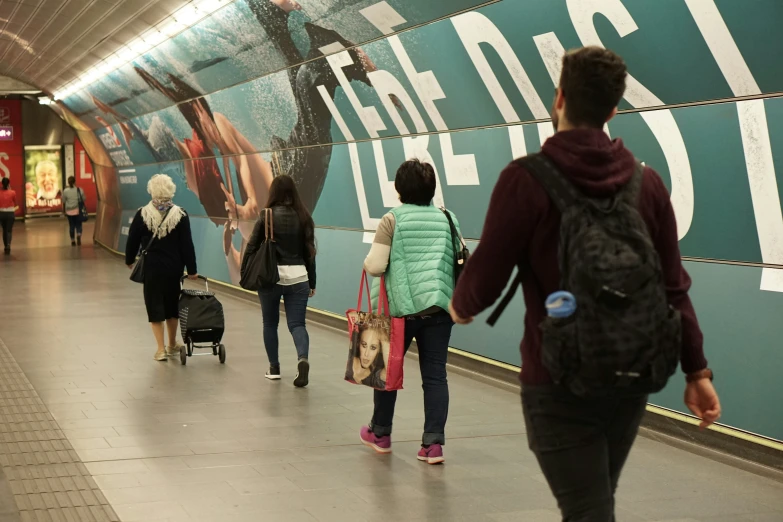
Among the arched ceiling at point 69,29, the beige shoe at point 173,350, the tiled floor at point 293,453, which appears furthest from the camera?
the arched ceiling at point 69,29

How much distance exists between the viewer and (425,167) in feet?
18.6

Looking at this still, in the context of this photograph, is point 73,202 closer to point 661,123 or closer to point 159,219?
point 159,219

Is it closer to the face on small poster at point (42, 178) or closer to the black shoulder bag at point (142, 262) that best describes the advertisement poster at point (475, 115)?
the black shoulder bag at point (142, 262)

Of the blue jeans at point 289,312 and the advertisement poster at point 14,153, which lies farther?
the advertisement poster at point 14,153

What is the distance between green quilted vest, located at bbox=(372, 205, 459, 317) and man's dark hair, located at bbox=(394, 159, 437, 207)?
79 mm

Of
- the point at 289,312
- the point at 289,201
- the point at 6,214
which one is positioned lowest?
the point at 6,214

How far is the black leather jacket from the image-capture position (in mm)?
7961

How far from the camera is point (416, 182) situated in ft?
18.5

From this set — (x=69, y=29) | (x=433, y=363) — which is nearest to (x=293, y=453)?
(x=433, y=363)

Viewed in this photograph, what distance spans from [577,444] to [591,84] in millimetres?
854

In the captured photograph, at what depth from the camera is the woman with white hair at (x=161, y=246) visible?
29.8ft

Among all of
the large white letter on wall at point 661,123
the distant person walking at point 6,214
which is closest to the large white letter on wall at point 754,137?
the large white letter on wall at point 661,123

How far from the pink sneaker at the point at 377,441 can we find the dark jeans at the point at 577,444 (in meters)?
3.46

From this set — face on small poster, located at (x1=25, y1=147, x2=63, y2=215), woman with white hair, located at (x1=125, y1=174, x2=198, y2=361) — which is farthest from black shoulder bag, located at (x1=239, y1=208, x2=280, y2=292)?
face on small poster, located at (x1=25, y1=147, x2=63, y2=215)
